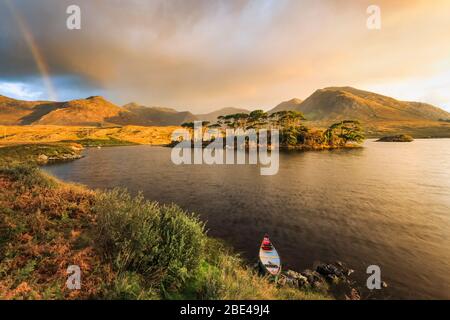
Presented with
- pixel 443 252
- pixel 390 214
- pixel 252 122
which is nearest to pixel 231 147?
pixel 252 122

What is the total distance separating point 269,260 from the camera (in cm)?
1284

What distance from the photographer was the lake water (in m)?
14.2

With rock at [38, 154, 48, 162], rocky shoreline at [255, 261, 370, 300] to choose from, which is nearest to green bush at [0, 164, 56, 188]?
rocky shoreline at [255, 261, 370, 300]

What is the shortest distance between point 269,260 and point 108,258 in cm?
885

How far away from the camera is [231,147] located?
Result: 102m

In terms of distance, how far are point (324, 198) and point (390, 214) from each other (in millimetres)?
7163

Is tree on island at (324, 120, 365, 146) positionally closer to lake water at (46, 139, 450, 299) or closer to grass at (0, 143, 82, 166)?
lake water at (46, 139, 450, 299)

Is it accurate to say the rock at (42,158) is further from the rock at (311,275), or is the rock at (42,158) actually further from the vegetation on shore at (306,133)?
the vegetation on shore at (306,133)

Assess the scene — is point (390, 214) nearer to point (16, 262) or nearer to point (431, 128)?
point (16, 262)

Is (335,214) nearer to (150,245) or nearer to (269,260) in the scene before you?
(269,260)

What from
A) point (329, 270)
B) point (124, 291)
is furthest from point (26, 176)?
point (329, 270)

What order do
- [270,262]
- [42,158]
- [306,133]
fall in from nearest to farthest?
[270,262], [42,158], [306,133]

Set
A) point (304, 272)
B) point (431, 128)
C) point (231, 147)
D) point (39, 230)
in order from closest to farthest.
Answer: point (39, 230), point (304, 272), point (231, 147), point (431, 128)

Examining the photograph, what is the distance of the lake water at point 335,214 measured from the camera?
14.2 meters
